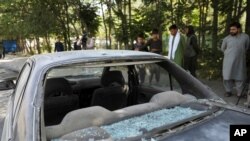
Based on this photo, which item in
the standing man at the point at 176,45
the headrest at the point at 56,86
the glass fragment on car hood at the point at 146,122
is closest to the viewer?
the glass fragment on car hood at the point at 146,122

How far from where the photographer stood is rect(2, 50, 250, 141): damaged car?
2402 millimetres

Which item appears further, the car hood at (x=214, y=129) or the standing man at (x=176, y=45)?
the standing man at (x=176, y=45)

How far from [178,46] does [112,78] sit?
464 cm

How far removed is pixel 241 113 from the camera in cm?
284

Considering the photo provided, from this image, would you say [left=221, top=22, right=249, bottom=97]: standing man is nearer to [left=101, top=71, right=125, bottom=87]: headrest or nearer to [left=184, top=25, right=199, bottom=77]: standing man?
[left=184, top=25, right=199, bottom=77]: standing man

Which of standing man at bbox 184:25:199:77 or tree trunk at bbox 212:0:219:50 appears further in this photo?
tree trunk at bbox 212:0:219:50

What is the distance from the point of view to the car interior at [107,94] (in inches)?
104

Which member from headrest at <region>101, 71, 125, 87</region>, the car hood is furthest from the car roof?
the car hood

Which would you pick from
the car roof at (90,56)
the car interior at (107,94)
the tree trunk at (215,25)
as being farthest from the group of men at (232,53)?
the tree trunk at (215,25)

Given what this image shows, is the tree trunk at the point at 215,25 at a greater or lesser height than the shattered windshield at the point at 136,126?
greater

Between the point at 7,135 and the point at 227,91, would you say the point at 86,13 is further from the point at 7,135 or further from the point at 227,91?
the point at 7,135

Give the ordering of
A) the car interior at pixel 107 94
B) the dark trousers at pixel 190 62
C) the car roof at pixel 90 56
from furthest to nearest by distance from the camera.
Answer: the dark trousers at pixel 190 62
the car roof at pixel 90 56
the car interior at pixel 107 94

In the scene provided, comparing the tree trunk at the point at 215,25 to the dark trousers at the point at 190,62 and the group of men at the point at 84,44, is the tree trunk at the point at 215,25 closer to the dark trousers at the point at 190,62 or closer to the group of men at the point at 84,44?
the dark trousers at the point at 190,62

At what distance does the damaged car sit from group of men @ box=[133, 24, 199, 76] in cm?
455
